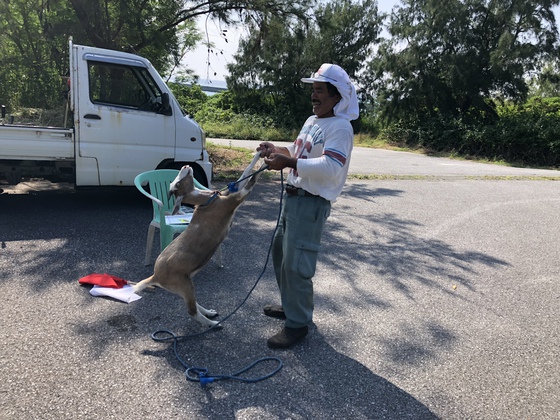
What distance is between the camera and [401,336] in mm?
3555

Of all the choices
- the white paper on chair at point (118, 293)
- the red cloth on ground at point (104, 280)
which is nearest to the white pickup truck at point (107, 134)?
the red cloth on ground at point (104, 280)

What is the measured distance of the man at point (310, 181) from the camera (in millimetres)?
2846

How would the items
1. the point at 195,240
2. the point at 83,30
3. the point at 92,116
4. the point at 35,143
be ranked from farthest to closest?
the point at 83,30 → the point at 92,116 → the point at 35,143 → the point at 195,240

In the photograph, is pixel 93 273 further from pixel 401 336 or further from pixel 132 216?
pixel 401 336

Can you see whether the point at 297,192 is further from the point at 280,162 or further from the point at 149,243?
the point at 149,243

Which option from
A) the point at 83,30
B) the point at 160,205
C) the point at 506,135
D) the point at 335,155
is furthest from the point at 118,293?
the point at 506,135

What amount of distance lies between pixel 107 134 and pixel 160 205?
2.27 metres

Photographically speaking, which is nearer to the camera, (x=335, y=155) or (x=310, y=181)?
(x=335, y=155)

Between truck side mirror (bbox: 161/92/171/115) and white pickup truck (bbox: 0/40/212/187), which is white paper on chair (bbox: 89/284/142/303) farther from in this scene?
truck side mirror (bbox: 161/92/171/115)

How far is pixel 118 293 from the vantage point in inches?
148

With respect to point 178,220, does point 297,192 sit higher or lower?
higher

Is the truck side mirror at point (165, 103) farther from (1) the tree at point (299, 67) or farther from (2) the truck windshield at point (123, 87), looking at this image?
(1) the tree at point (299, 67)

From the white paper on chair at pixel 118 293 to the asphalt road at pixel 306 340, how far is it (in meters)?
0.08

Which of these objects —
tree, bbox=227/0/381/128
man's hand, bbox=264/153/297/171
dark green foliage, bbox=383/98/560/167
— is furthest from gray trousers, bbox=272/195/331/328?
tree, bbox=227/0/381/128
